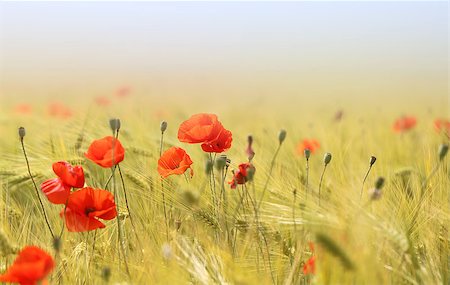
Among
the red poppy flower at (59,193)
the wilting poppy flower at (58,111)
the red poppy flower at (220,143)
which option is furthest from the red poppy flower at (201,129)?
the wilting poppy flower at (58,111)

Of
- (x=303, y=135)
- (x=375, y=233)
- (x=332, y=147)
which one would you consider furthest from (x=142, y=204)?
(x=303, y=135)

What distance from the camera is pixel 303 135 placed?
2.54 meters

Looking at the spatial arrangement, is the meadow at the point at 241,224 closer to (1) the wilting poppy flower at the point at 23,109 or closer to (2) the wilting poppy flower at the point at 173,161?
(2) the wilting poppy flower at the point at 173,161

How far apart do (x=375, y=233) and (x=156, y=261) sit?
0.37 meters

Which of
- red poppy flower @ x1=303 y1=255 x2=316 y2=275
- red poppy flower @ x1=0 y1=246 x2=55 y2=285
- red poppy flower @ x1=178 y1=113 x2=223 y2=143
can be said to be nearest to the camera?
red poppy flower @ x1=0 y1=246 x2=55 y2=285

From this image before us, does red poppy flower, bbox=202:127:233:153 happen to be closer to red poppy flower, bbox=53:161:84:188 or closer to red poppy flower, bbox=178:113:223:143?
red poppy flower, bbox=178:113:223:143

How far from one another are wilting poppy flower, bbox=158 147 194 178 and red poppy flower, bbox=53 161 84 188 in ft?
0.56

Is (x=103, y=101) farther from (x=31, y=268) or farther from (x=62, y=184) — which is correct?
(x=31, y=268)

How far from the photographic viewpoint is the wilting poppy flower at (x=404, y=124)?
8.51 ft

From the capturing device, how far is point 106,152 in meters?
1.26

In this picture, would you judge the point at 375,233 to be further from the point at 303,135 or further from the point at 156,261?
the point at 303,135

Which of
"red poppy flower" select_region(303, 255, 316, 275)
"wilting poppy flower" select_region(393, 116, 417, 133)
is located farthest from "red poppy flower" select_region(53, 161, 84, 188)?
"wilting poppy flower" select_region(393, 116, 417, 133)

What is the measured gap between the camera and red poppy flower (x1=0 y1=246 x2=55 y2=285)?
36.1 inches

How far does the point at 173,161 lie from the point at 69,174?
0.23 m
